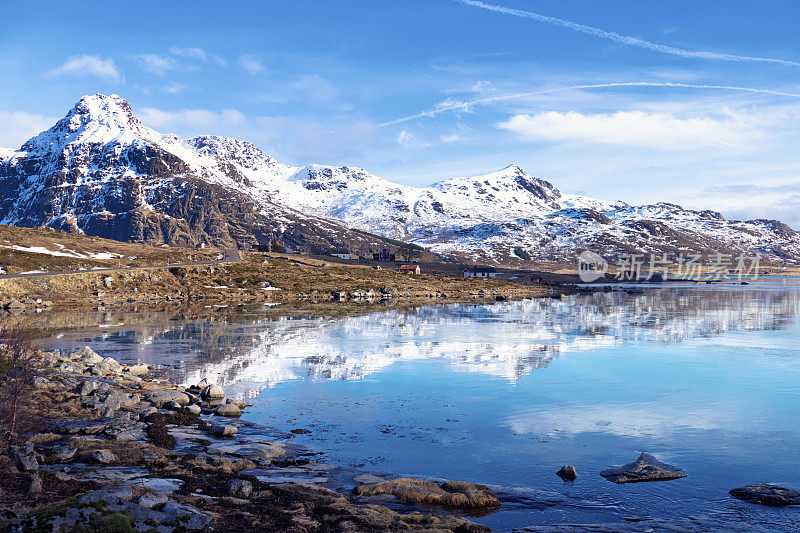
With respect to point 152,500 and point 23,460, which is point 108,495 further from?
point 23,460

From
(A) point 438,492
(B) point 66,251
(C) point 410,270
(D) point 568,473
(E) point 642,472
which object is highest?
(C) point 410,270

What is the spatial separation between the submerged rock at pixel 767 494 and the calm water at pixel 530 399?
48 cm

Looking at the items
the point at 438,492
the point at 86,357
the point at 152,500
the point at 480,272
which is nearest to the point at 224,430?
the point at 152,500

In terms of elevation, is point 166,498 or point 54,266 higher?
point 54,266

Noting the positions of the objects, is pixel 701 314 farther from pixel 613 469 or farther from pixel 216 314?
pixel 613 469

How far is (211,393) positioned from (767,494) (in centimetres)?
2289

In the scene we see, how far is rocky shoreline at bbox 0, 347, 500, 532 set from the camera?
12180 millimetres

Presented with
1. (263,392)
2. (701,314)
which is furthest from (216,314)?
(701,314)

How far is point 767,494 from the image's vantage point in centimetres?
1708

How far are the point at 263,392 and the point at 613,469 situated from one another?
18457 millimetres

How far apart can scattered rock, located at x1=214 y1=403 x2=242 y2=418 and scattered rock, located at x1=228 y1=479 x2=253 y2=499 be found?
404 inches

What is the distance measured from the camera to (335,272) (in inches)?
5108

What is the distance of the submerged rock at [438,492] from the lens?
1634 centimetres

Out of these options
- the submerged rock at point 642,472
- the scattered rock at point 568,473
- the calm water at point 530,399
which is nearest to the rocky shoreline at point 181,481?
the calm water at point 530,399
